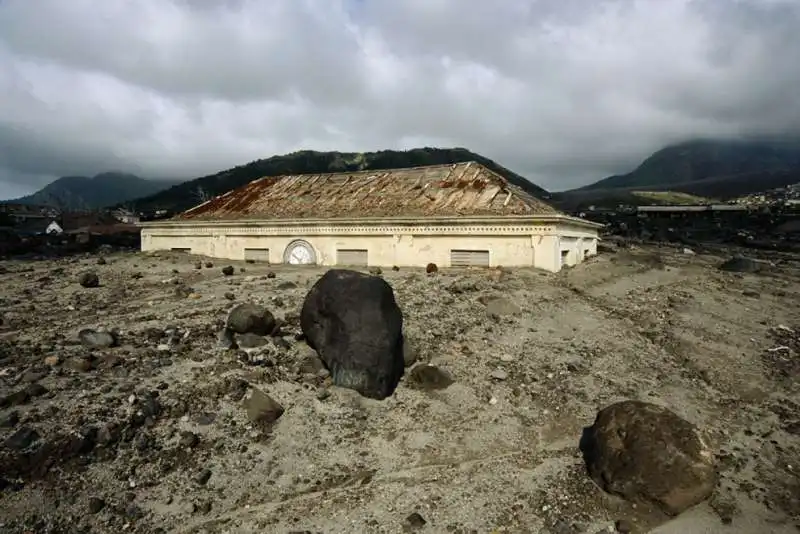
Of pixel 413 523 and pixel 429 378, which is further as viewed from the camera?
pixel 429 378

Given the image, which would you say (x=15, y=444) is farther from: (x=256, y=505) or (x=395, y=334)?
(x=395, y=334)

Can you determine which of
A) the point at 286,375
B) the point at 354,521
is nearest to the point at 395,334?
the point at 286,375

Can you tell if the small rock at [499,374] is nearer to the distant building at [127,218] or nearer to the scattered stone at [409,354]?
the scattered stone at [409,354]

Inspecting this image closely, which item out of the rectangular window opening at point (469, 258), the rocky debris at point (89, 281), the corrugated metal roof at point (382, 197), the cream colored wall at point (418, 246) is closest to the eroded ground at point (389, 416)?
the rocky debris at point (89, 281)

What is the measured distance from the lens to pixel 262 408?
24.0 ft

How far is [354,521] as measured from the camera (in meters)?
5.57

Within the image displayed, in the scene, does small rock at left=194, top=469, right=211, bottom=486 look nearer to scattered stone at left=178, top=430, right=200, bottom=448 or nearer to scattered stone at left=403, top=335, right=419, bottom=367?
scattered stone at left=178, top=430, right=200, bottom=448

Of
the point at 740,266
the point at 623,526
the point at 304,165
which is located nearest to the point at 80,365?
the point at 623,526

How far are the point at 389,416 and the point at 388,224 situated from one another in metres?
9.86

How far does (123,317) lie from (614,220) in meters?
44.1

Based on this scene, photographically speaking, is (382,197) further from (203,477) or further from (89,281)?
(203,477)

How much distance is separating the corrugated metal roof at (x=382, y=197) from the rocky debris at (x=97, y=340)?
9683 millimetres

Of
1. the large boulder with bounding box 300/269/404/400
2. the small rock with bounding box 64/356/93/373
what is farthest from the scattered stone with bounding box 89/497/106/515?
the large boulder with bounding box 300/269/404/400

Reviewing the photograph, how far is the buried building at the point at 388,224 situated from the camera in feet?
50.2
